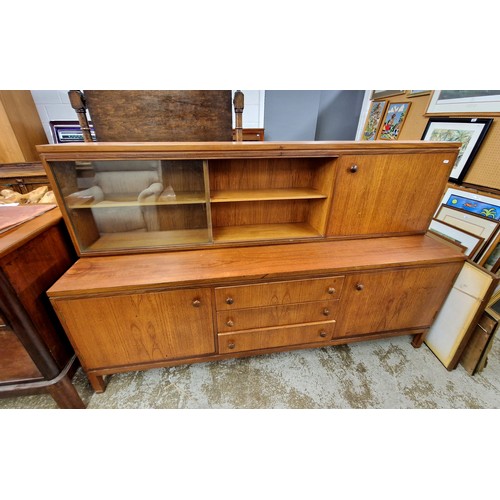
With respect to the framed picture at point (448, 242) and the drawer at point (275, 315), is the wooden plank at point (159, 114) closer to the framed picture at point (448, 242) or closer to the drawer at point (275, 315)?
the drawer at point (275, 315)

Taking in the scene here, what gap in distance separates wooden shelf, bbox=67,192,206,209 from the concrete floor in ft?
3.48

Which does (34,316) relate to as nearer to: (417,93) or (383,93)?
(417,93)

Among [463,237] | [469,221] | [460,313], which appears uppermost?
[469,221]

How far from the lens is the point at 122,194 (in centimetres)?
129

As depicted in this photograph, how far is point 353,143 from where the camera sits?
1.21 m

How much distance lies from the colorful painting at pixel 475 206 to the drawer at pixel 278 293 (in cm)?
132

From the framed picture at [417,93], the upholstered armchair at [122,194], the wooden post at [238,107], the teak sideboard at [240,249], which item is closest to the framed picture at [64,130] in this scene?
the upholstered armchair at [122,194]

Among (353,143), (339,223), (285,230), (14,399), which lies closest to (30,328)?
(14,399)

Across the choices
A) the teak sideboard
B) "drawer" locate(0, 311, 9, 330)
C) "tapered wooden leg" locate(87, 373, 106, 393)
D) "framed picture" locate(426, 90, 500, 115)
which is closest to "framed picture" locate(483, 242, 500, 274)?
the teak sideboard

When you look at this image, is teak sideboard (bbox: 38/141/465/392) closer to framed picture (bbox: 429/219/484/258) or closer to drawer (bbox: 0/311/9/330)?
drawer (bbox: 0/311/9/330)

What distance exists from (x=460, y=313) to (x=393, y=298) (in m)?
0.43

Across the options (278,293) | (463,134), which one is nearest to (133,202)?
(278,293)

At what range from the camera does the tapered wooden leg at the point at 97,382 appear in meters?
1.27

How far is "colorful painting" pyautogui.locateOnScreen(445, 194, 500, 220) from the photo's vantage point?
158cm
